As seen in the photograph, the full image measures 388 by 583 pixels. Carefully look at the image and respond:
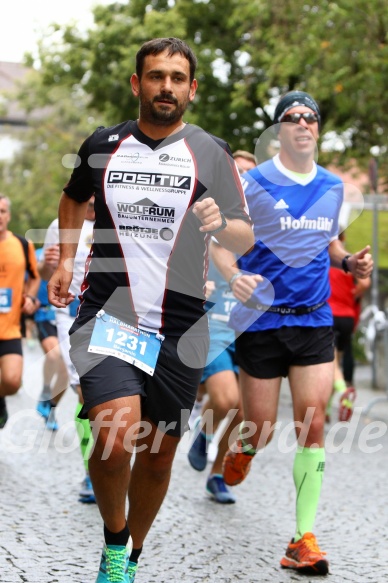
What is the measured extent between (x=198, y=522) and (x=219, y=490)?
749 millimetres

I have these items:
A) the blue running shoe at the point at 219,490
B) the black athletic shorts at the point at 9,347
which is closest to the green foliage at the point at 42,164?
the black athletic shorts at the point at 9,347

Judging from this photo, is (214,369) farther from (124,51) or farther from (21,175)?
(21,175)

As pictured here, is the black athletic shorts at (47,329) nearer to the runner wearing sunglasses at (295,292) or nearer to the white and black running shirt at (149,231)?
the runner wearing sunglasses at (295,292)

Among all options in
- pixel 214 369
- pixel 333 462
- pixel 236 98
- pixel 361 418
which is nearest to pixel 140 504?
pixel 214 369

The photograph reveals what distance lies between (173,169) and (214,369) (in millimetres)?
3274

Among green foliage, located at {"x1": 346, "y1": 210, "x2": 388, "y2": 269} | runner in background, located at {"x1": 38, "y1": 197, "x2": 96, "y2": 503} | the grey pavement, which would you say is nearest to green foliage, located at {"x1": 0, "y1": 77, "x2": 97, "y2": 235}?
green foliage, located at {"x1": 346, "y1": 210, "x2": 388, "y2": 269}

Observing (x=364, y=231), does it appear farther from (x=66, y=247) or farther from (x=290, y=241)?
(x=66, y=247)

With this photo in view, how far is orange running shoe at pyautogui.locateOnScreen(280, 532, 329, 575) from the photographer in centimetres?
509

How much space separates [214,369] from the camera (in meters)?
7.42

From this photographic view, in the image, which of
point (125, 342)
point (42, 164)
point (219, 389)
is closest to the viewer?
point (125, 342)

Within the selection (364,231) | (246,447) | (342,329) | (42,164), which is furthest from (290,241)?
(42,164)

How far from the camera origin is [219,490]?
278 inches

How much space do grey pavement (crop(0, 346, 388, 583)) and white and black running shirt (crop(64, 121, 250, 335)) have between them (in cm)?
131

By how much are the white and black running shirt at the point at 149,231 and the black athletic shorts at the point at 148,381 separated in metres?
0.10
